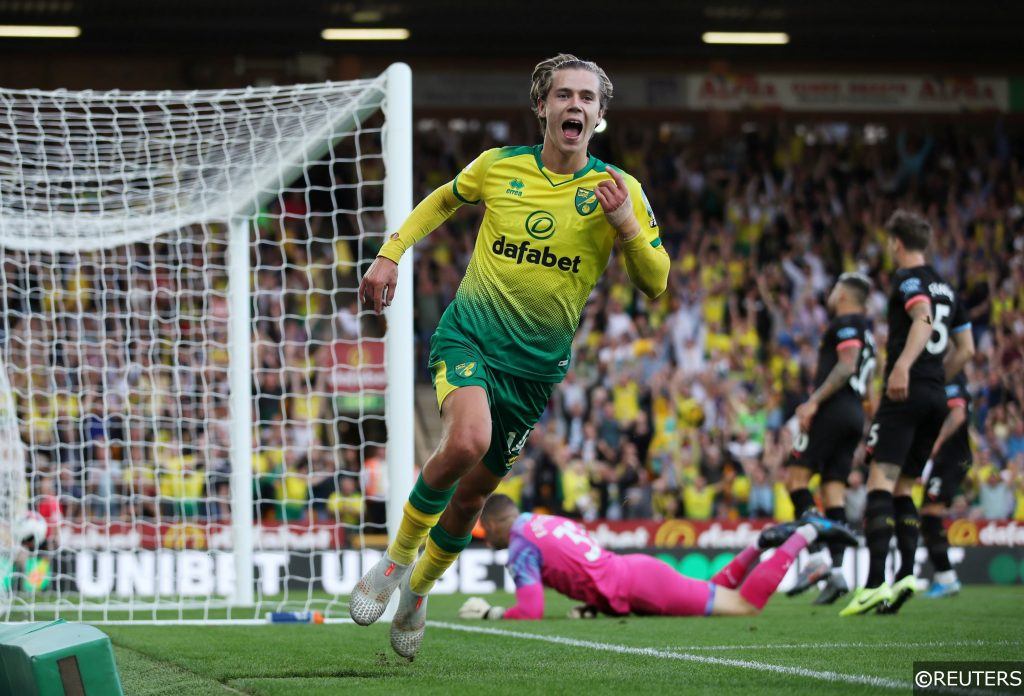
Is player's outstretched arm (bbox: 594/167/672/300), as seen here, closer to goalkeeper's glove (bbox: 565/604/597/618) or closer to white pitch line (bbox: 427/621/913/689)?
white pitch line (bbox: 427/621/913/689)

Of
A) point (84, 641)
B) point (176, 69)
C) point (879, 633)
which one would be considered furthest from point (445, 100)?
point (84, 641)

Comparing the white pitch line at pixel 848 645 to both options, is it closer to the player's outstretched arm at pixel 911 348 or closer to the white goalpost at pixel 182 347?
the player's outstretched arm at pixel 911 348

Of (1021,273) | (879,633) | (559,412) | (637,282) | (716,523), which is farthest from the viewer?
(1021,273)

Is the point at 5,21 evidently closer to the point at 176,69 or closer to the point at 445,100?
the point at 176,69

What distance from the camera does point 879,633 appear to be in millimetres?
6871

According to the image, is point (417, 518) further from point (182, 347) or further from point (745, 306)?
point (745, 306)

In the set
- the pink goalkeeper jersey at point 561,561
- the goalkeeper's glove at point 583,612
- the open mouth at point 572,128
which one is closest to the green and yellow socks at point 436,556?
the open mouth at point 572,128

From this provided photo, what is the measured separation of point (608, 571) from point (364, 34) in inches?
572

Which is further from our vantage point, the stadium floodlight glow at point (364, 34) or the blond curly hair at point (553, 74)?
the stadium floodlight glow at point (364, 34)

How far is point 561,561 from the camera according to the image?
307 inches

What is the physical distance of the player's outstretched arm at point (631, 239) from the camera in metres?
4.96

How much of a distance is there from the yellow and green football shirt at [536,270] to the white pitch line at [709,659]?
1.33 m

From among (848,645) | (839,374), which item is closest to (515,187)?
(848,645)

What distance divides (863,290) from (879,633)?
364 cm
